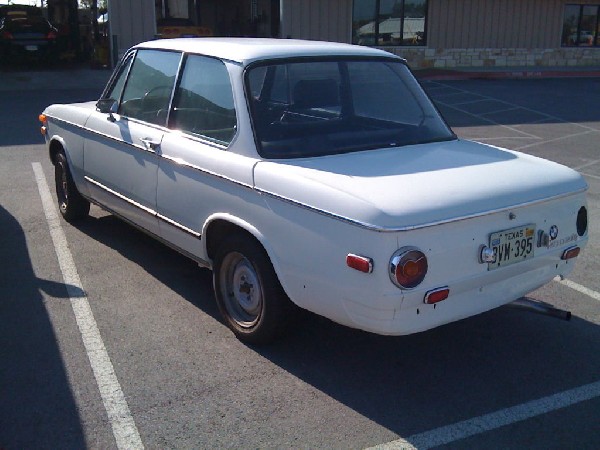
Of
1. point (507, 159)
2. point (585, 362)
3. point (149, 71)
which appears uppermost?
point (149, 71)

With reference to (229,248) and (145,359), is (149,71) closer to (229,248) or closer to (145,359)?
(229,248)

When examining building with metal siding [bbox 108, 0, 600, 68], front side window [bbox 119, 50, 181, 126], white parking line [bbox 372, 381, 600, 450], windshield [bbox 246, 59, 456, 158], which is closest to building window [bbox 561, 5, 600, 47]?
building with metal siding [bbox 108, 0, 600, 68]

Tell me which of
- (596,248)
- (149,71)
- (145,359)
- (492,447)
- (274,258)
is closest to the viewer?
(492,447)

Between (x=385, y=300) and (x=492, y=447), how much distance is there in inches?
34.2

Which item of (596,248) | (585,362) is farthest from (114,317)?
(596,248)

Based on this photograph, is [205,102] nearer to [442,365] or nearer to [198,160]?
[198,160]

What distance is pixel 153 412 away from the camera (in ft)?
11.8

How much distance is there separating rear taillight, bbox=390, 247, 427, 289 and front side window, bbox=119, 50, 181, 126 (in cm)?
233

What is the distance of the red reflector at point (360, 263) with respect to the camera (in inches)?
132

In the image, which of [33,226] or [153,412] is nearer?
[153,412]

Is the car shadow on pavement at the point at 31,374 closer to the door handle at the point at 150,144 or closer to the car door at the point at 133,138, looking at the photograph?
the car door at the point at 133,138

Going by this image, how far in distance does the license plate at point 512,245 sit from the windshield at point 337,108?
104 centimetres

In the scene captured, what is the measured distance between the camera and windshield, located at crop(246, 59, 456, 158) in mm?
4223

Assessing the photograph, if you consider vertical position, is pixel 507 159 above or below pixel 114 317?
above
